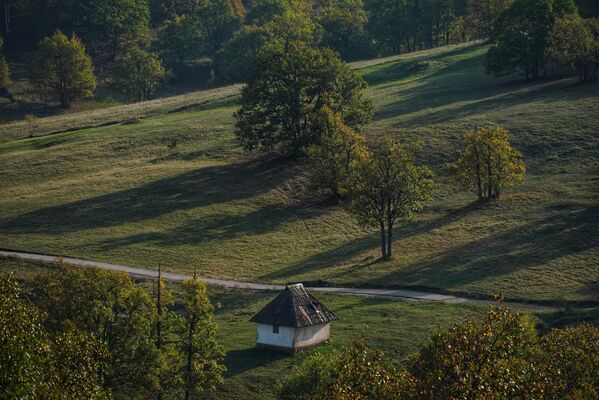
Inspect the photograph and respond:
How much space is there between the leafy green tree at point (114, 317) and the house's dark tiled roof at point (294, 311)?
9818mm

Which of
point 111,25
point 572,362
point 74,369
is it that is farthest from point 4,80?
point 572,362

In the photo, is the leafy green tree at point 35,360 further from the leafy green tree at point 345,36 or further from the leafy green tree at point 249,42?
the leafy green tree at point 345,36

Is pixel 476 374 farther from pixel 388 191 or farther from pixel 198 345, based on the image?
pixel 388 191

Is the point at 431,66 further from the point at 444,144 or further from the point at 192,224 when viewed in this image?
the point at 192,224

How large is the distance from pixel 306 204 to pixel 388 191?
16.2 metres

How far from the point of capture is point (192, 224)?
90.9m

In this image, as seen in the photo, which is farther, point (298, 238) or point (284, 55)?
point (284, 55)

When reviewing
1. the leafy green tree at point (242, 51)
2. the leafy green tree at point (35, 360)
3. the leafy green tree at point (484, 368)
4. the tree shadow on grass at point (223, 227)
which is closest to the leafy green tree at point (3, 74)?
the leafy green tree at point (242, 51)

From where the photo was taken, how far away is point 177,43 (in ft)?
621

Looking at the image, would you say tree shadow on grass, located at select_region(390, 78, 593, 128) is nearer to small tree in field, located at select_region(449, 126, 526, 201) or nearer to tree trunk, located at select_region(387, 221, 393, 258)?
small tree in field, located at select_region(449, 126, 526, 201)

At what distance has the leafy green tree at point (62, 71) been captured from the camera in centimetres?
15850

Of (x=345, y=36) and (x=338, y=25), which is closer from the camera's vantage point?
(x=338, y=25)

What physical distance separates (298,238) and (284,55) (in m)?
30.1

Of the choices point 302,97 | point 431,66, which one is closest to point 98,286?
point 302,97
